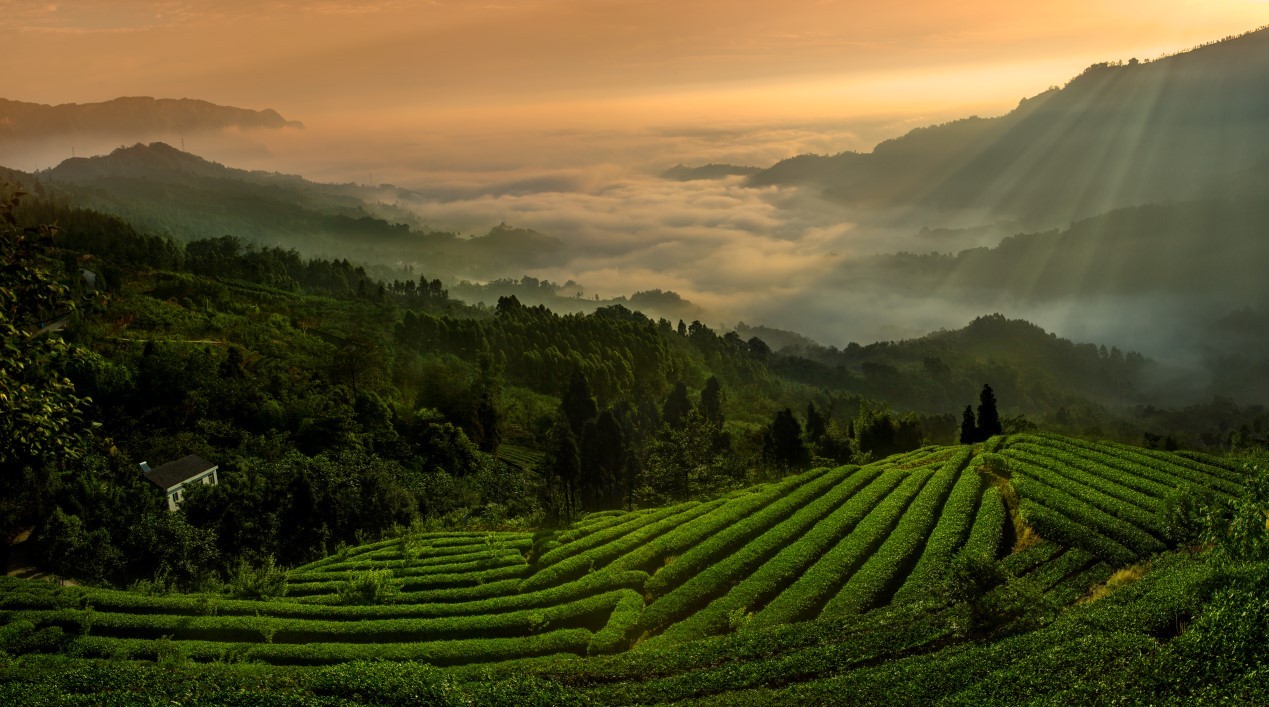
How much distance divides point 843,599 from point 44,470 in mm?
45701

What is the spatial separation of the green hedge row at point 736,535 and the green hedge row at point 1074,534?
33.0ft

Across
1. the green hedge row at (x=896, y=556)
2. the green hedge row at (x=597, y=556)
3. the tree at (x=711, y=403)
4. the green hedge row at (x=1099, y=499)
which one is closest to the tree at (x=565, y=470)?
the green hedge row at (x=597, y=556)

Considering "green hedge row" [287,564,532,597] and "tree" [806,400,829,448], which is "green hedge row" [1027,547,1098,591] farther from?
"tree" [806,400,829,448]

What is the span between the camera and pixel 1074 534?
34250mm

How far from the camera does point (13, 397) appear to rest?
648 inches

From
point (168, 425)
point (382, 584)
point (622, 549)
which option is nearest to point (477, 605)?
point (382, 584)

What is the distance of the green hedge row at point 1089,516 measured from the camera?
1321 inches

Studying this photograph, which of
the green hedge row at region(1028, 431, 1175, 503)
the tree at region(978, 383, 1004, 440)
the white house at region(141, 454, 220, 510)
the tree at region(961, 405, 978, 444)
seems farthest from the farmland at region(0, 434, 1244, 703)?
the tree at region(961, 405, 978, 444)

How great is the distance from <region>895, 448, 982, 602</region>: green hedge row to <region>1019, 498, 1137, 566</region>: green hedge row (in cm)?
273

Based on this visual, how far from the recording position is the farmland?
2438 centimetres

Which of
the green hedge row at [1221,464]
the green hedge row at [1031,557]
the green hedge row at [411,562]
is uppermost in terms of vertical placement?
the green hedge row at [1221,464]

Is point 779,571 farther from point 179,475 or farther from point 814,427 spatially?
point 814,427

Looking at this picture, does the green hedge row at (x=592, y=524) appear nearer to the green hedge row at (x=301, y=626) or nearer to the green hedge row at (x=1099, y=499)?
the green hedge row at (x=301, y=626)

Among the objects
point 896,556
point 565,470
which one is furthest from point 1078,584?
point 565,470
